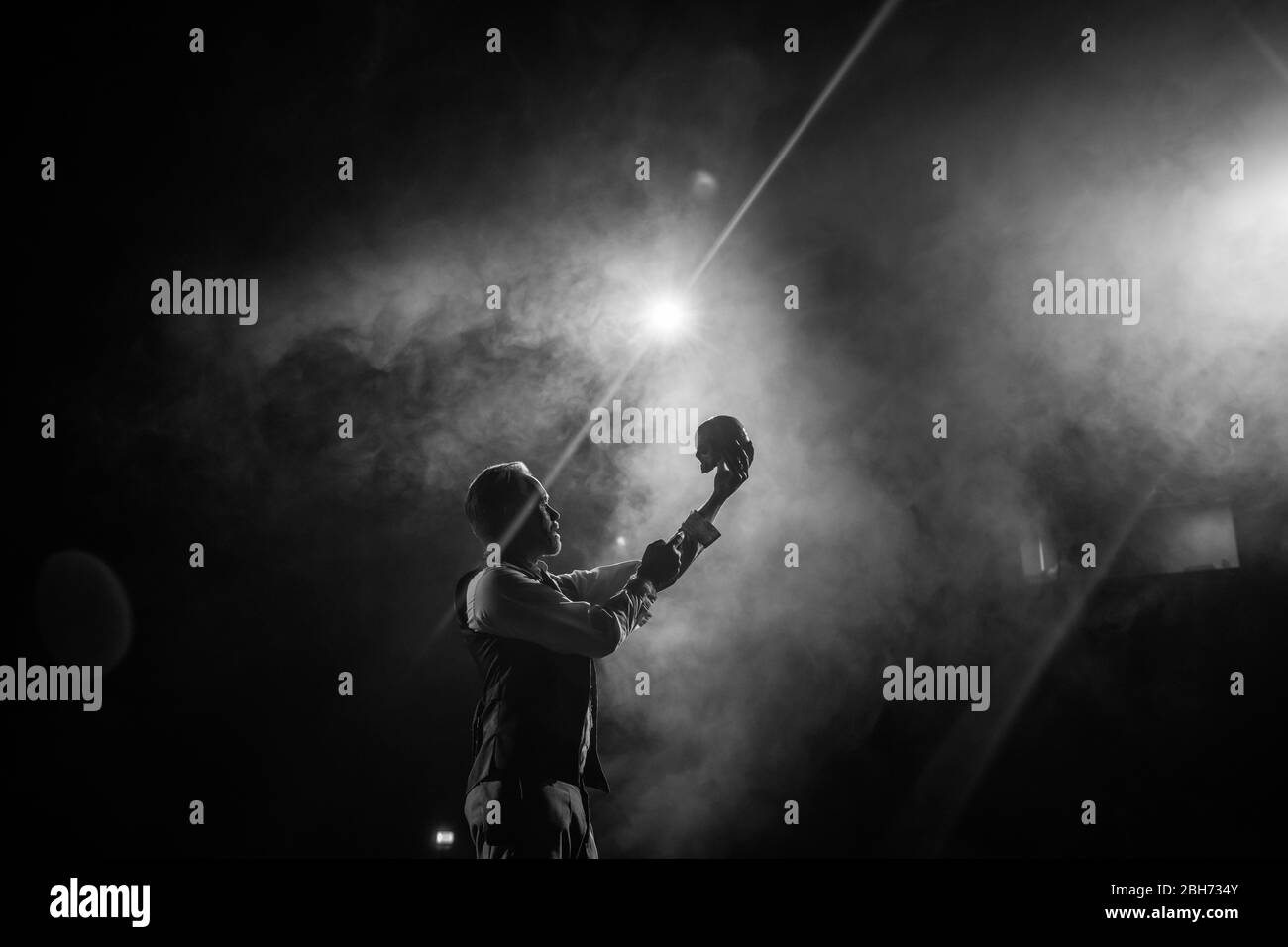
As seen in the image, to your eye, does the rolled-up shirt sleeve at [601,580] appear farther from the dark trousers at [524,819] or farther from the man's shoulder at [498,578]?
the dark trousers at [524,819]

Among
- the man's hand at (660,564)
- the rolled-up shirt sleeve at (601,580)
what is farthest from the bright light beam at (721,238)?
the man's hand at (660,564)

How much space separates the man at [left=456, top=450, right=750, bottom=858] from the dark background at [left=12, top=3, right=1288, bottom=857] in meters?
0.61

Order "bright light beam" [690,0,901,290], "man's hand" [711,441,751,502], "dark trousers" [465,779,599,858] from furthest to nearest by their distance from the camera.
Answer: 1. "bright light beam" [690,0,901,290]
2. "man's hand" [711,441,751,502]
3. "dark trousers" [465,779,599,858]

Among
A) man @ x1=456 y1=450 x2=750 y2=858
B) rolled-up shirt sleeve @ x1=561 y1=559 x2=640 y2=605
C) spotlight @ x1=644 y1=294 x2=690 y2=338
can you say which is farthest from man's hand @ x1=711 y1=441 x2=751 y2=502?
spotlight @ x1=644 y1=294 x2=690 y2=338

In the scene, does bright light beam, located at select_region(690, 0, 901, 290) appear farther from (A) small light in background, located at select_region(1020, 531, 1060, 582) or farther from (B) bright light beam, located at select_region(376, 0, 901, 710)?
(A) small light in background, located at select_region(1020, 531, 1060, 582)

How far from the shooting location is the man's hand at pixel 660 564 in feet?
8.44

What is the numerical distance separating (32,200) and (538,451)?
6.78 feet

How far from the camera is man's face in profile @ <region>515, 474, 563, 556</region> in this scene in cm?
259

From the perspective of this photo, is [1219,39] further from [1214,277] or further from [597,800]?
[597,800]

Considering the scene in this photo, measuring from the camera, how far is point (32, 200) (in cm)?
310
